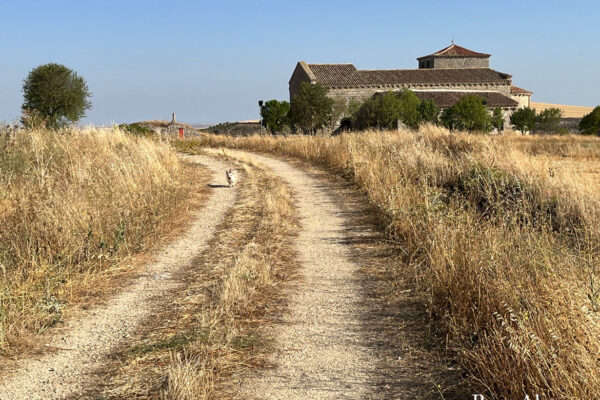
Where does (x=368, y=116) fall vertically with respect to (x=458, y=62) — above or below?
below

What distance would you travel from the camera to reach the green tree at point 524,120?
5215cm

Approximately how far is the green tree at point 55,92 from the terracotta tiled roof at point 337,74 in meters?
29.8

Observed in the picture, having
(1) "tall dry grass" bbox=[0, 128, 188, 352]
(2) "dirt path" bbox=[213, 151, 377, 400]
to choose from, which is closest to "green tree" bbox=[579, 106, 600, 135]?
(1) "tall dry grass" bbox=[0, 128, 188, 352]

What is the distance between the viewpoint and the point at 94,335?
4.84m

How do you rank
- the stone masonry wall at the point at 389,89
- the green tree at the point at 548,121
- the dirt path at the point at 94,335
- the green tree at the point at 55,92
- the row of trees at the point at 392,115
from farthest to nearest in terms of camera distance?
1. the stone masonry wall at the point at 389,89
2. the green tree at the point at 548,121
3. the row of trees at the point at 392,115
4. the green tree at the point at 55,92
5. the dirt path at the point at 94,335

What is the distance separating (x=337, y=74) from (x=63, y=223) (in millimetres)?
53566

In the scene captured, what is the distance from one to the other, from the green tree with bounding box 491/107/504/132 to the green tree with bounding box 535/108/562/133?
3399mm

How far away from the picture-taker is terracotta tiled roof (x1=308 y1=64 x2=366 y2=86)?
5678 cm

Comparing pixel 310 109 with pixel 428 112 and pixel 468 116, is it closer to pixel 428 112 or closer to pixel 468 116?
pixel 428 112

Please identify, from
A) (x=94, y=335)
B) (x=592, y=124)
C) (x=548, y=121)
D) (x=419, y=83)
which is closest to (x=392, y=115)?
(x=592, y=124)

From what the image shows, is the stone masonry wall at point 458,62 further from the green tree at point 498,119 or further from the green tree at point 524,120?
the green tree at point 524,120

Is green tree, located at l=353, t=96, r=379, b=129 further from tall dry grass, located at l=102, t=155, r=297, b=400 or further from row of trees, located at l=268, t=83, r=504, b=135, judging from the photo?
tall dry grass, located at l=102, t=155, r=297, b=400

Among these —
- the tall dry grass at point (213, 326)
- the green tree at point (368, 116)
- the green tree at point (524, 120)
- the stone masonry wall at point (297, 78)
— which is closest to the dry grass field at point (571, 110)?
the green tree at point (524, 120)

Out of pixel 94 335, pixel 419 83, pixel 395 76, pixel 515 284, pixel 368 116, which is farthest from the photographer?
pixel 395 76
